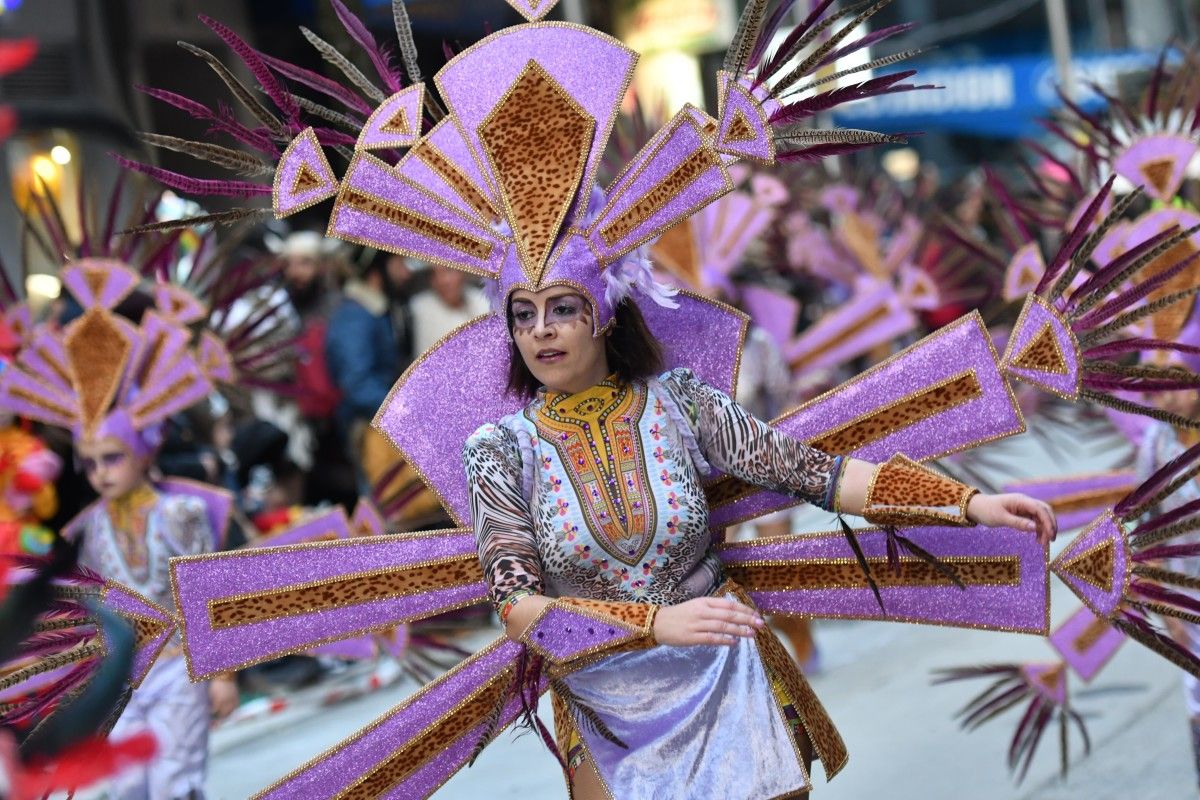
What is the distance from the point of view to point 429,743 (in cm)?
316

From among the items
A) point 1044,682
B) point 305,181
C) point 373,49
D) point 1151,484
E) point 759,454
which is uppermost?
point 373,49

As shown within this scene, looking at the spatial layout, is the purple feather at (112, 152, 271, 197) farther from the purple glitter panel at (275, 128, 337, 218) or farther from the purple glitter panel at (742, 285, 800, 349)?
the purple glitter panel at (742, 285, 800, 349)

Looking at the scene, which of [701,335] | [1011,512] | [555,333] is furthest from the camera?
[701,335]

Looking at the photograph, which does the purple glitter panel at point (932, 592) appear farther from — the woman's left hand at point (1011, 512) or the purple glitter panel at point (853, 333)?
the purple glitter panel at point (853, 333)

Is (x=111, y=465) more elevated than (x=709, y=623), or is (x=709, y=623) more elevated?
(x=111, y=465)

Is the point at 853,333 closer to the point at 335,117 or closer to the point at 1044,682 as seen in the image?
the point at 1044,682

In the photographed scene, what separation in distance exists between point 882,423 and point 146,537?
A: 206 cm

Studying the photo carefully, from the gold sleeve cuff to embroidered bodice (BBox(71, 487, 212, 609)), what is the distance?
6.71ft

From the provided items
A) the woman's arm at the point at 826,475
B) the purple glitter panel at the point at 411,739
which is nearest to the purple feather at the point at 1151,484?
the woman's arm at the point at 826,475

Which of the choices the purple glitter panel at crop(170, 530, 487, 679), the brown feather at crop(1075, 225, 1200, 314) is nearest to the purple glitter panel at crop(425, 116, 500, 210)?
the purple glitter panel at crop(170, 530, 487, 679)

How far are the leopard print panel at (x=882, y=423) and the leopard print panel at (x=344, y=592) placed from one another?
2.30 ft

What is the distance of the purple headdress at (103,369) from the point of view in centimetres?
431

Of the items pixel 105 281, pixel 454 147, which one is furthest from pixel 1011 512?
pixel 105 281

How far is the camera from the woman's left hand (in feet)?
9.48
